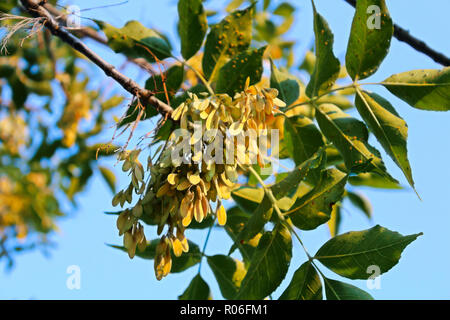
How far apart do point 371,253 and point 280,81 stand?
0.59 m

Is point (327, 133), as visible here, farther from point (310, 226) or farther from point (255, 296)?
point (255, 296)

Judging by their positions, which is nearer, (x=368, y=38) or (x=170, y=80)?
(x=368, y=38)

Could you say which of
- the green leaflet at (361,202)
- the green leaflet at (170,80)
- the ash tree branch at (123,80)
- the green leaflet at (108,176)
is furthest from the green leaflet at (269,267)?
the green leaflet at (108,176)

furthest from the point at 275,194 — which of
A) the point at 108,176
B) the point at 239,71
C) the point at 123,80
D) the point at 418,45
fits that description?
the point at 108,176

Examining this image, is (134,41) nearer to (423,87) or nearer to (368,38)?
(368,38)

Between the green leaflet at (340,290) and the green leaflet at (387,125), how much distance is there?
0.99ft

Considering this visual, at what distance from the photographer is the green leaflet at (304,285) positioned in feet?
3.77

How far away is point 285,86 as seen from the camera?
1.40m

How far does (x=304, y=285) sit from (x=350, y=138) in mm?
409

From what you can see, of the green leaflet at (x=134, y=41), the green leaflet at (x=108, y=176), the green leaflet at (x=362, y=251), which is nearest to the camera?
the green leaflet at (x=362, y=251)

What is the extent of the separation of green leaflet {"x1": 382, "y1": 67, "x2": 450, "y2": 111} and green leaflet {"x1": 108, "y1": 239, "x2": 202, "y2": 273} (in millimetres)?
745

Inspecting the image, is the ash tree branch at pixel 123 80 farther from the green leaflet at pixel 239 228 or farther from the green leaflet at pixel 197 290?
the green leaflet at pixel 197 290

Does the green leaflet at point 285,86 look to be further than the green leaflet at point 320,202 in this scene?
Yes

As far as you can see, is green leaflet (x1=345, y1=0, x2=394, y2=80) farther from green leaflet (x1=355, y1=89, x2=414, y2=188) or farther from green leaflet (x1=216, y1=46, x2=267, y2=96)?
green leaflet (x1=216, y1=46, x2=267, y2=96)
